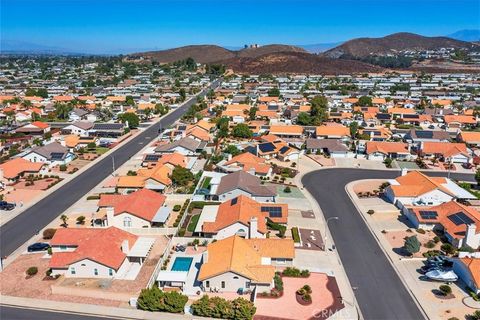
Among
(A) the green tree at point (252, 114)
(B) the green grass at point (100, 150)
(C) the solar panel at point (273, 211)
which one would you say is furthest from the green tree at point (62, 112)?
(C) the solar panel at point (273, 211)

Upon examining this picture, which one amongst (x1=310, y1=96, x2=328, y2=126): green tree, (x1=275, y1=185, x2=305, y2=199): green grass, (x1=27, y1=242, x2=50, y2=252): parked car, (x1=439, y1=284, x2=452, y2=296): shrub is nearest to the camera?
(x1=439, y1=284, x2=452, y2=296): shrub

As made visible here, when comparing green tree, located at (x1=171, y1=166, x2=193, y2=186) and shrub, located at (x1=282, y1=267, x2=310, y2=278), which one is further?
green tree, located at (x1=171, y1=166, x2=193, y2=186)

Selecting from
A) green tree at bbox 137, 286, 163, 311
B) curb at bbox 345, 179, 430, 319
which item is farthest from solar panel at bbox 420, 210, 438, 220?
green tree at bbox 137, 286, 163, 311

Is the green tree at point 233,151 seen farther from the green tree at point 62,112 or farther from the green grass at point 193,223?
the green tree at point 62,112

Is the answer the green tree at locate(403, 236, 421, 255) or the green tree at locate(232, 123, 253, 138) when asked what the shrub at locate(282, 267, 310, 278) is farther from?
the green tree at locate(232, 123, 253, 138)

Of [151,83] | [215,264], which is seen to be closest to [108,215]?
[215,264]

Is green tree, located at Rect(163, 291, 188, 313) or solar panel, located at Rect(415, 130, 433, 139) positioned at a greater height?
solar panel, located at Rect(415, 130, 433, 139)
